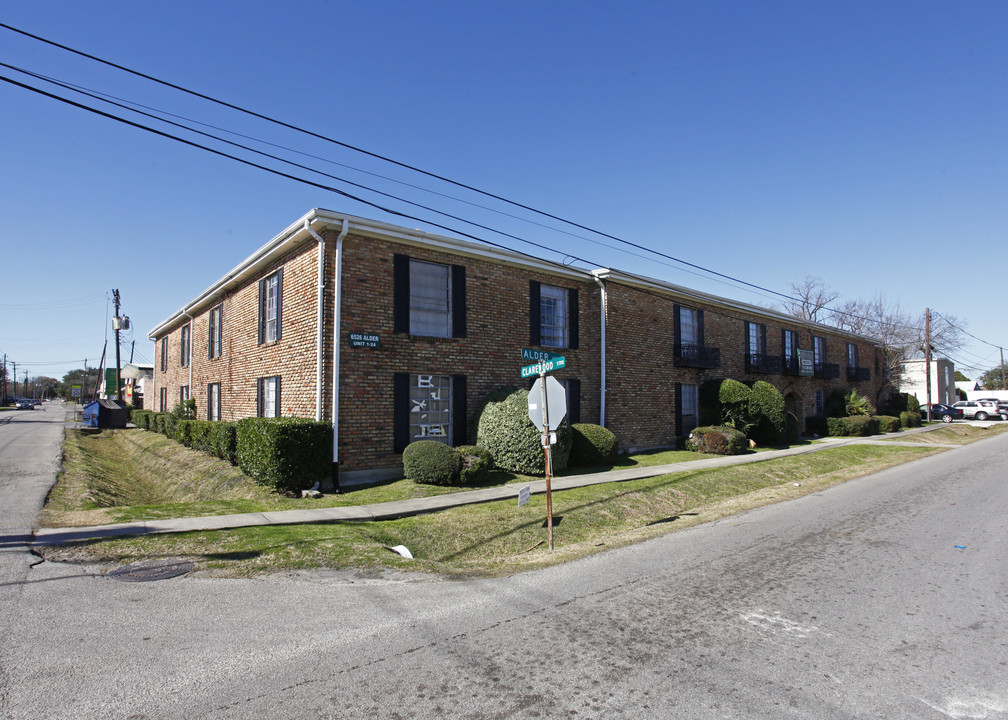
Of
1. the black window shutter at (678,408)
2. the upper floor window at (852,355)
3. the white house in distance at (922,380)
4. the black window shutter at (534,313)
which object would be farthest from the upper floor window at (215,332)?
the white house in distance at (922,380)

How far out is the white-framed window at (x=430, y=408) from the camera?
13070 mm

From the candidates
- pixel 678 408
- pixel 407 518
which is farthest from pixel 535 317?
pixel 407 518

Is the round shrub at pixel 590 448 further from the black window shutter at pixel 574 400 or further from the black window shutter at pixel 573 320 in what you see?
the black window shutter at pixel 573 320

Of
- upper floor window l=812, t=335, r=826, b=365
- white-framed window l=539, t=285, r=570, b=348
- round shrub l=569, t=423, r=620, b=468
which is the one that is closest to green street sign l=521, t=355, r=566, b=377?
round shrub l=569, t=423, r=620, b=468

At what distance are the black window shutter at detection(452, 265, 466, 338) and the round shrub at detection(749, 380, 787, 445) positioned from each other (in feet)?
37.3

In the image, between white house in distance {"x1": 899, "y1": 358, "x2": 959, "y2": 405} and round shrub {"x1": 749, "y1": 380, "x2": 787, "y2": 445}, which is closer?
round shrub {"x1": 749, "y1": 380, "x2": 787, "y2": 445}

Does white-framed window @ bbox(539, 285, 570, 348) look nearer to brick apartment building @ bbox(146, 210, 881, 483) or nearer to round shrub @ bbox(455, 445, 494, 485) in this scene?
brick apartment building @ bbox(146, 210, 881, 483)

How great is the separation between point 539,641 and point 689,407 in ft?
56.4

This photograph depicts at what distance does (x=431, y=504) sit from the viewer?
393 inches

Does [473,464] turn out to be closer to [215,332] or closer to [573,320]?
[573,320]

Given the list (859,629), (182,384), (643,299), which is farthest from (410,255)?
(182,384)

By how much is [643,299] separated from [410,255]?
8.72 meters

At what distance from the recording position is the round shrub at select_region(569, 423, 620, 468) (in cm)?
1478

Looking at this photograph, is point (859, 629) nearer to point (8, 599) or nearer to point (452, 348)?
point (8, 599)
